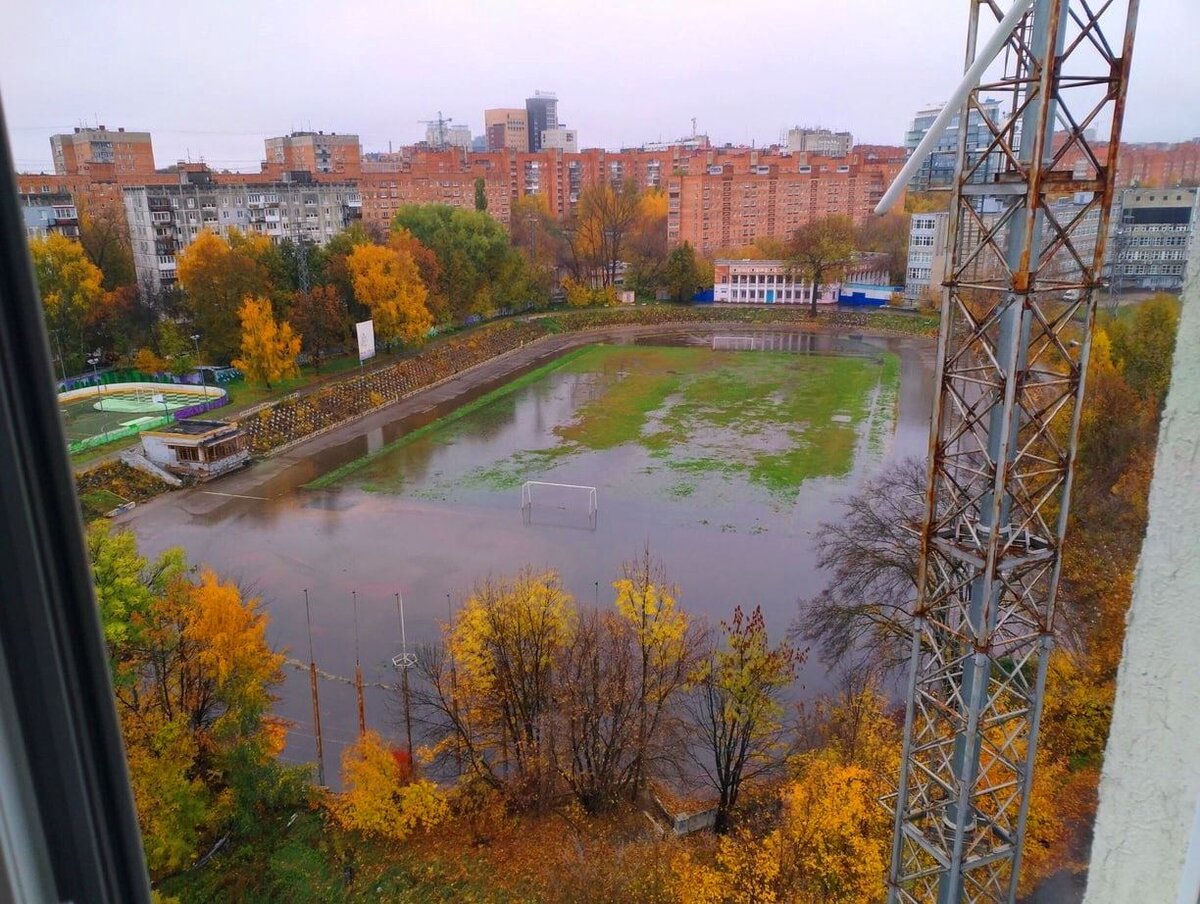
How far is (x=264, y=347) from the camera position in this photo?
1522cm

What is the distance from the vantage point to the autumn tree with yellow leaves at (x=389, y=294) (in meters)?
18.2

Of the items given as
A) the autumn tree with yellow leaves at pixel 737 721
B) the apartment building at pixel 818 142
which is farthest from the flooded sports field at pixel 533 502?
the apartment building at pixel 818 142

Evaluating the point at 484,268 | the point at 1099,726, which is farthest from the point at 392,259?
the point at 1099,726

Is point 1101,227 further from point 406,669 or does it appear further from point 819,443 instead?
point 819,443

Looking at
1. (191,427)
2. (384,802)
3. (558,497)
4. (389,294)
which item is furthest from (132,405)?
(384,802)

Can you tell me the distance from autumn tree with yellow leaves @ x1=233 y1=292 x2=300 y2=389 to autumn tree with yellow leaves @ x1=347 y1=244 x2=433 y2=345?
2.72m

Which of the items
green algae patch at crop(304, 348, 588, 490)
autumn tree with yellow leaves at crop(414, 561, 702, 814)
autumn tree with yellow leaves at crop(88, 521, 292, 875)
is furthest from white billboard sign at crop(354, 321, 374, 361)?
autumn tree with yellow leaves at crop(414, 561, 702, 814)

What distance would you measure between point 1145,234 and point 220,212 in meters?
22.0

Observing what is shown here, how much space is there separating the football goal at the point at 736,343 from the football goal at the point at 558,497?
11.5 meters

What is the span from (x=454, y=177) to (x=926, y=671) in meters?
32.7

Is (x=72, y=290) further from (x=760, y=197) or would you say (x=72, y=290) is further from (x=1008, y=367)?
(x=760, y=197)

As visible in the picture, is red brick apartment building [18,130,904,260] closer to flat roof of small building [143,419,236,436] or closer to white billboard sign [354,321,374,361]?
white billboard sign [354,321,374,361]

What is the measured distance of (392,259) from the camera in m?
18.7

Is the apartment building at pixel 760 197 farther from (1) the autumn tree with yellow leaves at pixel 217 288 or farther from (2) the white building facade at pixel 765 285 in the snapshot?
(1) the autumn tree with yellow leaves at pixel 217 288
